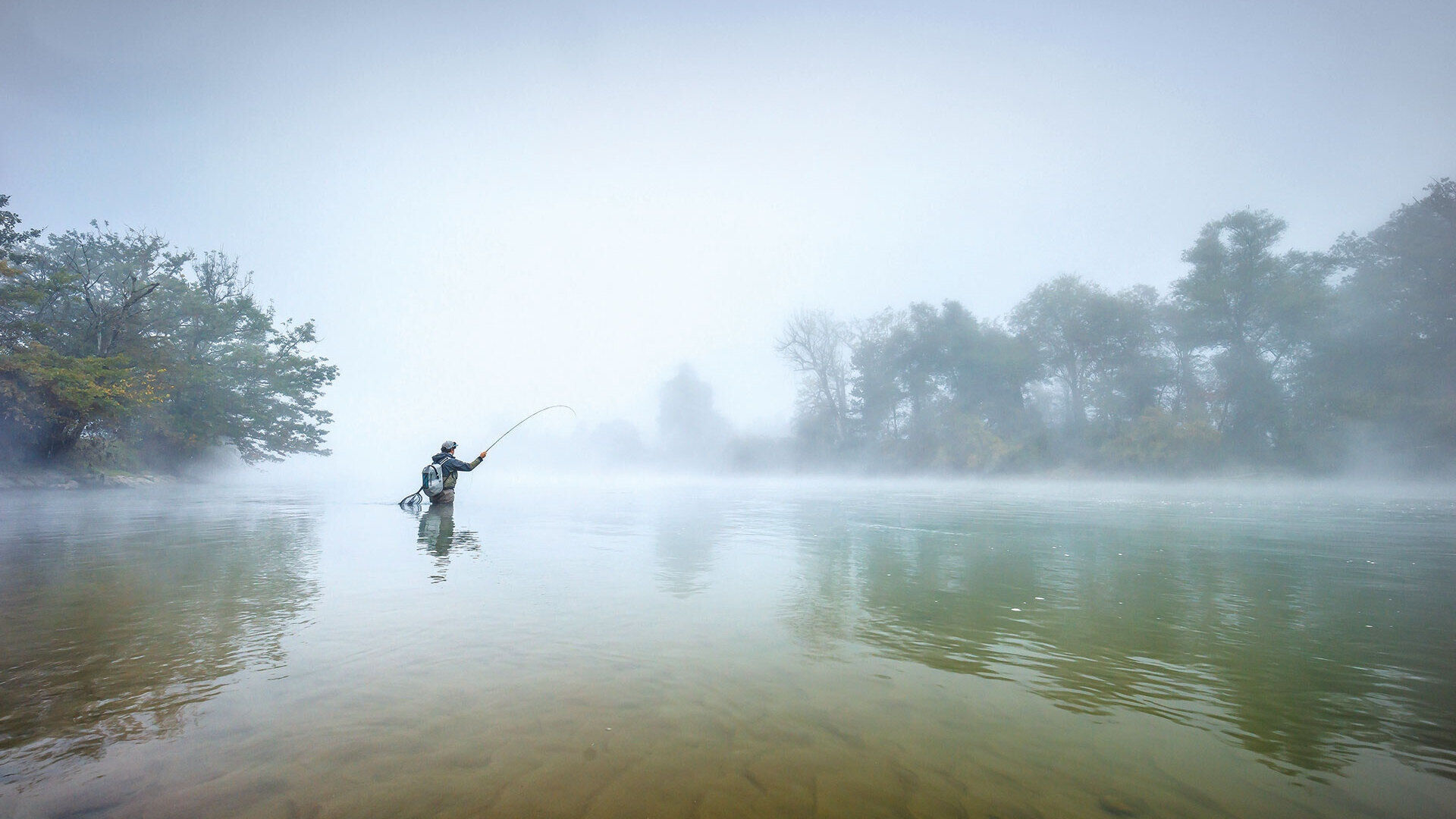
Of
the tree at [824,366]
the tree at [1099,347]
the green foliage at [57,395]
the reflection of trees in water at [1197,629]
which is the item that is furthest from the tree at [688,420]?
the reflection of trees in water at [1197,629]

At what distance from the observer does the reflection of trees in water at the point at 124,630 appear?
3273mm

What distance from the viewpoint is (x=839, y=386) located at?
68000 millimetres

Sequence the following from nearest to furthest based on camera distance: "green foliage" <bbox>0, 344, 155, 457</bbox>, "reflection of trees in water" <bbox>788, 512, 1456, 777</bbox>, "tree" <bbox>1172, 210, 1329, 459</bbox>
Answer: "reflection of trees in water" <bbox>788, 512, 1456, 777</bbox> → "green foliage" <bbox>0, 344, 155, 457</bbox> → "tree" <bbox>1172, 210, 1329, 459</bbox>

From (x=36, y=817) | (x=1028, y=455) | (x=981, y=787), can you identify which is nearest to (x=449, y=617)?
(x=36, y=817)

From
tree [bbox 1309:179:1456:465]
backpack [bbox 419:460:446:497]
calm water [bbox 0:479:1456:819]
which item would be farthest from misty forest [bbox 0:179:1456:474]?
calm water [bbox 0:479:1456:819]

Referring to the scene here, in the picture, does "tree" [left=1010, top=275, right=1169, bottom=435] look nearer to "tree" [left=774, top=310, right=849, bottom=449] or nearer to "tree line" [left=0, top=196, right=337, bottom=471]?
"tree" [left=774, top=310, right=849, bottom=449]

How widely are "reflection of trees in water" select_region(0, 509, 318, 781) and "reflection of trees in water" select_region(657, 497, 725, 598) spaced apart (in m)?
4.32

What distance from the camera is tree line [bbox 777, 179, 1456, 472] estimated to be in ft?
122

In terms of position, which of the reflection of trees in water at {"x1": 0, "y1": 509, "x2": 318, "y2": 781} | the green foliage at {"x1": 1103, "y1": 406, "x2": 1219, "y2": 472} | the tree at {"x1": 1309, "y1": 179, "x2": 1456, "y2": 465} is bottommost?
the reflection of trees in water at {"x1": 0, "y1": 509, "x2": 318, "y2": 781}

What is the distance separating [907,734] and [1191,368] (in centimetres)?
6401

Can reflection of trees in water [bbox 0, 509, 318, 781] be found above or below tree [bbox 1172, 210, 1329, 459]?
below

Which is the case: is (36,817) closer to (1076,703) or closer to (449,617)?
(449,617)

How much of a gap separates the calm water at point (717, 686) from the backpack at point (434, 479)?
23.2ft

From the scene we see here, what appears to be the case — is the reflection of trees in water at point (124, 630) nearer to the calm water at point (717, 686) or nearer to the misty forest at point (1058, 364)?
the calm water at point (717, 686)
